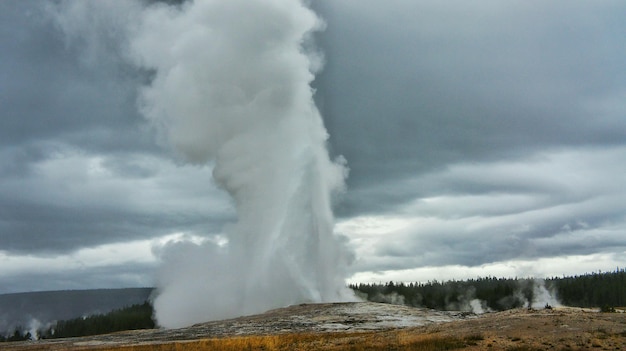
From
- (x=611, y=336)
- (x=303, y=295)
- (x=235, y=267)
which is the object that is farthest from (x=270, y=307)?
(x=611, y=336)

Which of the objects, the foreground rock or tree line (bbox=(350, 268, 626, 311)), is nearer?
the foreground rock

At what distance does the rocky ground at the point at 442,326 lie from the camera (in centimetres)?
3284

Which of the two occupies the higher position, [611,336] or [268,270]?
[268,270]

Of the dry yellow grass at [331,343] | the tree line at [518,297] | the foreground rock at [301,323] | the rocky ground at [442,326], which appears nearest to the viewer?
the rocky ground at [442,326]

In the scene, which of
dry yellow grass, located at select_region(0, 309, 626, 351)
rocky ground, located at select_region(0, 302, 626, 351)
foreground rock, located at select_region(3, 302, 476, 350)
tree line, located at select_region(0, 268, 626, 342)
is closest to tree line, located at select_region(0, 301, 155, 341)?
tree line, located at select_region(0, 268, 626, 342)

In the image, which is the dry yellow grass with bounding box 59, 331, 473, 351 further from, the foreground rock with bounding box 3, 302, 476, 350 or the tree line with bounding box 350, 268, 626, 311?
the tree line with bounding box 350, 268, 626, 311

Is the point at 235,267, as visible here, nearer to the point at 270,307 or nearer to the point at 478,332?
the point at 270,307

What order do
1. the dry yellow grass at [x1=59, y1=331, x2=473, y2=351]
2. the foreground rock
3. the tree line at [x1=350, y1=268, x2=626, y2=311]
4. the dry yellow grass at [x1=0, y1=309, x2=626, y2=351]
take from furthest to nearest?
the tree line at [x1=350, y1=268, x2=626, y2=311] → the foreground rock → the dry yellow grass at [x1=59, y1=331, x2=473, y2=351] → the dry yellow grass at [x1=0, y1=309, x2=626, y2=351]

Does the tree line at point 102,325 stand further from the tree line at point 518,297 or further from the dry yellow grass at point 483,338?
the dry yellow grass at point 483,338

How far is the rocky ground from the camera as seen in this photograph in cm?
3284

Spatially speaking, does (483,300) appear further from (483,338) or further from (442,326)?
(483,338)

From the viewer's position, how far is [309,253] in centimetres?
8712

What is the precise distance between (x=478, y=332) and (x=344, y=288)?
2121 inches

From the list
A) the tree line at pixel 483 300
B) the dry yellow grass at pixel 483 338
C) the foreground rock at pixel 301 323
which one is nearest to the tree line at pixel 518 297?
the tree line at pixel 483 300
